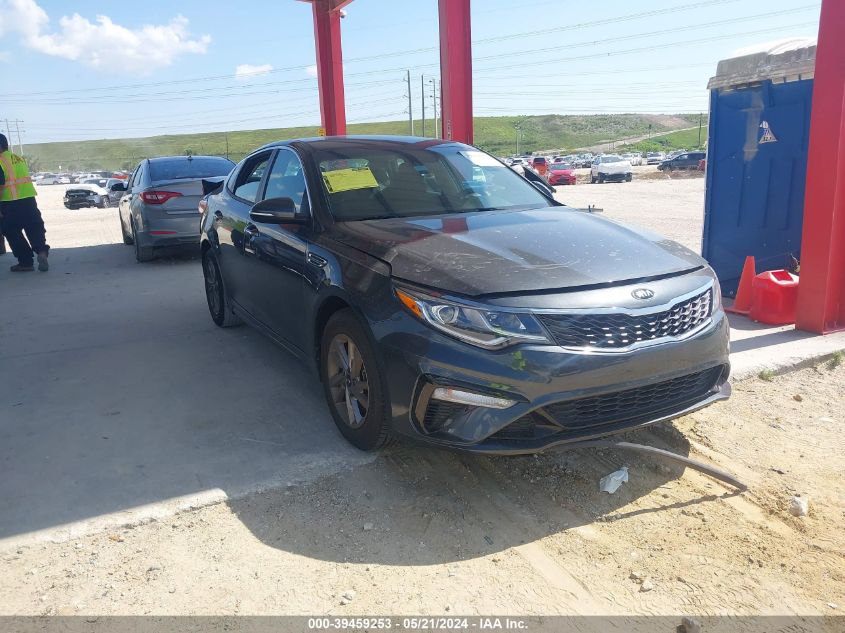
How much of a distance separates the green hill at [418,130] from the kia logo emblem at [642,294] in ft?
376

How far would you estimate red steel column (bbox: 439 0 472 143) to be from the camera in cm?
833

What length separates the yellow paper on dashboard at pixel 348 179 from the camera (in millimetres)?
4113

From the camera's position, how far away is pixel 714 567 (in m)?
2.69

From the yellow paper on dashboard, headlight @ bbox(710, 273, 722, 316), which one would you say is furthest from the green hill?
headlight @ bbox(710, 273, 722, 316)

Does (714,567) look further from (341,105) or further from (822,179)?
(341,105)

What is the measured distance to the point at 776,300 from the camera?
19.2 ft

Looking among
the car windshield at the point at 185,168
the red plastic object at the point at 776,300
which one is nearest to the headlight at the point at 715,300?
the red plastic object at the point at 776,300

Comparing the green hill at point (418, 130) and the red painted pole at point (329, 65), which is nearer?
the red painted pole at point (329, 65)

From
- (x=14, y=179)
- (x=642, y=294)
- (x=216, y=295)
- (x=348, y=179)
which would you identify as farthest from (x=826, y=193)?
(x=14, y=179)

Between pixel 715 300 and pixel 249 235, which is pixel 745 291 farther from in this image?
pixel 249 235

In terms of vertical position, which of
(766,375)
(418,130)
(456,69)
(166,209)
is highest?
(456,69)

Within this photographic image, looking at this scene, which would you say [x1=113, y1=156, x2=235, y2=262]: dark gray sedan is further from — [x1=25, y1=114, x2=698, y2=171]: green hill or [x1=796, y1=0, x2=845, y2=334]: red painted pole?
[x1=25, y1=114, x2=698, y2=171]: green hill

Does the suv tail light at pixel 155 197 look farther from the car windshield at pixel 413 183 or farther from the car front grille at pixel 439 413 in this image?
the car front grille at pixel 439 413

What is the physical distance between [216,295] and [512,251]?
367 cm
